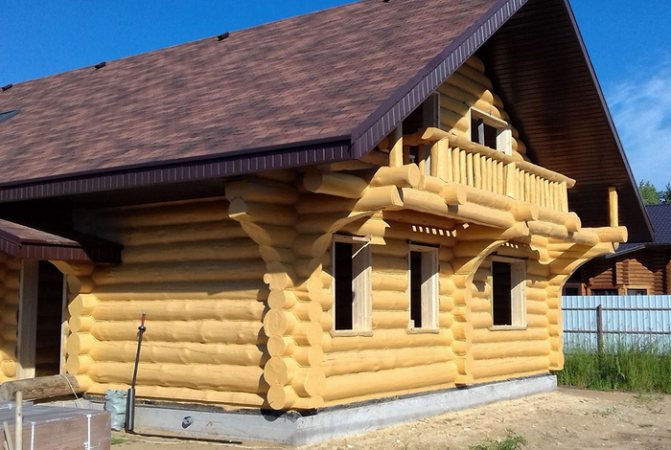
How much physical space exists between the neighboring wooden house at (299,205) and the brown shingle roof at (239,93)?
51 millimetres

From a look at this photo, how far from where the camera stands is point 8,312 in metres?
12.4

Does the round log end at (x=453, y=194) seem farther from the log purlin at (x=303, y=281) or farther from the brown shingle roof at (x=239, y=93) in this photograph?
the brown shingle roof at (x=239, y=93)

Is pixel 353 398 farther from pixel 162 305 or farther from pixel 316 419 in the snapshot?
pixel 162 305

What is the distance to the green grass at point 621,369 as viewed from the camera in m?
17.1

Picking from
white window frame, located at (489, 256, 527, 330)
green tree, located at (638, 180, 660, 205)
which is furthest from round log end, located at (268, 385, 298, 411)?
green tree, located at (638, 180, 660, 205)

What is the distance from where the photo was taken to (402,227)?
12203 mm

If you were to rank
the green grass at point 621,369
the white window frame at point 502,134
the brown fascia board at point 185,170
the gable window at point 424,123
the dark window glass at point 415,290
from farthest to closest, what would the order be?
1. the green grass at point 621,369
2. the white window frame at point 502,134
3. the dark window glass at point 415,290
4. the gable window at point 424,123
5. the brown fascia board at point 185,170

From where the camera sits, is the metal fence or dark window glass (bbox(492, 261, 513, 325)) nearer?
dark window glass (bbox(492, 261, 513, 325))

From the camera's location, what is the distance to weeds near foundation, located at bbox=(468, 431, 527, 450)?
10.2 m

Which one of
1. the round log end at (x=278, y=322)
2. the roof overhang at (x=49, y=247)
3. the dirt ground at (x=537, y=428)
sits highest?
the roof overhang at (x=49, y=247)

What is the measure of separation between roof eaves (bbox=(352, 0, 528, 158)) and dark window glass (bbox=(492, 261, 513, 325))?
5.80m

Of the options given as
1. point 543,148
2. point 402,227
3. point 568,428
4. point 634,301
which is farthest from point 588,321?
point 402,227

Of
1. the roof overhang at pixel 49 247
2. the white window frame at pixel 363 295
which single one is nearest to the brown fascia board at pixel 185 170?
the roof overhang at pixel 49 247

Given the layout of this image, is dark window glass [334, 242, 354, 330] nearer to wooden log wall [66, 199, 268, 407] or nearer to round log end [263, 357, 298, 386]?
wooden log wall [66, 199, 268, 407]
